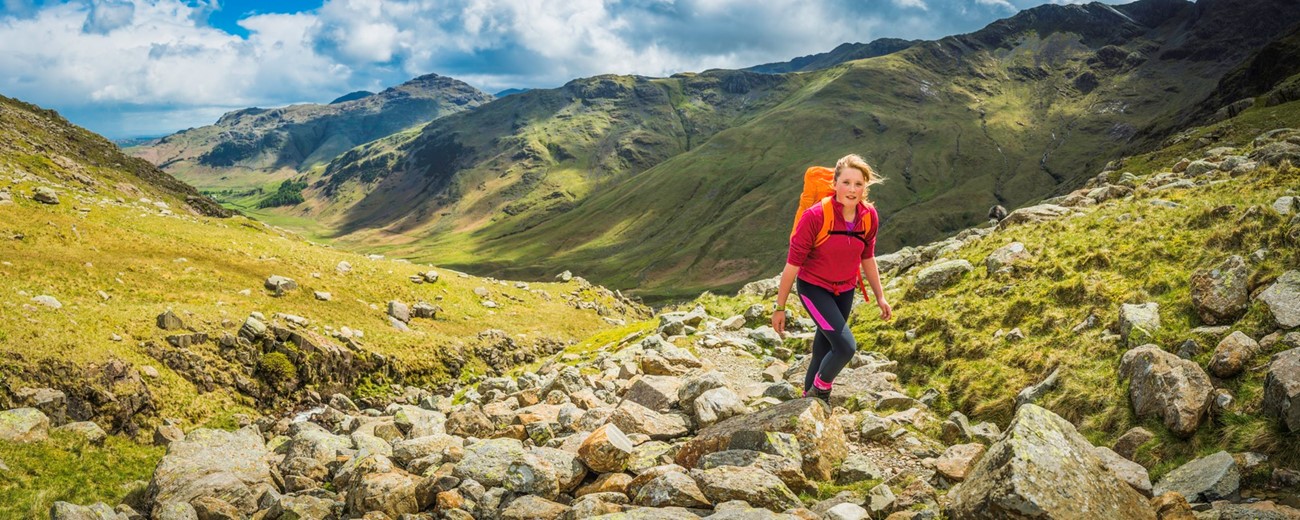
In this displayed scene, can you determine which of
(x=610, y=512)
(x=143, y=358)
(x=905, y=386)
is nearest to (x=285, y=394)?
(x=143, y=358)

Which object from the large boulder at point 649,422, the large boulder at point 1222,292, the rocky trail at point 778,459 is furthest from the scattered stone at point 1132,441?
the large boulder at point 649,422

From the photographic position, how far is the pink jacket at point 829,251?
10.7m

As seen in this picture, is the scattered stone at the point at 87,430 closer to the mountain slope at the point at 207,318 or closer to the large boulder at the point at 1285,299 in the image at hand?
the mountain slope at the point at 207,318

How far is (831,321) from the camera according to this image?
10883mm

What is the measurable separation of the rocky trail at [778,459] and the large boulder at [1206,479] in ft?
0.08

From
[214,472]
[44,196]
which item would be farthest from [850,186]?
[44,196]

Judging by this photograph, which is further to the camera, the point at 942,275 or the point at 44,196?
the point at 44,196

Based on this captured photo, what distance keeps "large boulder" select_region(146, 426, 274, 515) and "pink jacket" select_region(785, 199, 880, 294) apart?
10.8m

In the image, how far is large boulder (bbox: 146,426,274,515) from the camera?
1105cm

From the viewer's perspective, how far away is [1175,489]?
7.91 metres

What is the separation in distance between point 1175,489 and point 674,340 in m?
16.9

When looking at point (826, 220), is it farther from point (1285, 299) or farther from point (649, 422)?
point (1285, 299)

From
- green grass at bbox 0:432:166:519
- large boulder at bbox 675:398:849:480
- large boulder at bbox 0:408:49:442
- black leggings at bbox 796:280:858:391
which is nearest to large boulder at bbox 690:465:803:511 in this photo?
large boulder at bbox 675:398:849:480

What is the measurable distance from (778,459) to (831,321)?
2719 millimetres
